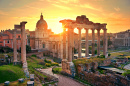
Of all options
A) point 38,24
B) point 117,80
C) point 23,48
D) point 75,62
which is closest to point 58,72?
point 75,62

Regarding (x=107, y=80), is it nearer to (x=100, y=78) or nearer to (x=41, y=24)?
(x=100, y=78)

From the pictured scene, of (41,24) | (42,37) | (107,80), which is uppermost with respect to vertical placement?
(41,24)

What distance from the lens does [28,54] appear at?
119ft

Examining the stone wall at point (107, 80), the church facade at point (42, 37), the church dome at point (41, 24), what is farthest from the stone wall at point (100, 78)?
the church dome at point (41, 24)

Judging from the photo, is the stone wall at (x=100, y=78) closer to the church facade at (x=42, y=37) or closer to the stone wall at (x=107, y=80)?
the stone wall at (x=107, y=80)

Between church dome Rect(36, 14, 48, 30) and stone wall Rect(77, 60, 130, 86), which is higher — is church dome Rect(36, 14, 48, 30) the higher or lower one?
the higher one

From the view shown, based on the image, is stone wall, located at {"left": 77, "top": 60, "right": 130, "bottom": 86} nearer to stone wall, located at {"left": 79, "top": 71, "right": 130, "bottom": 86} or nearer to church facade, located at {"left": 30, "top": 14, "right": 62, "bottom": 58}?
stone wall, located at {"left": 79, "top": 71, "right": 130, "bottom": 86}

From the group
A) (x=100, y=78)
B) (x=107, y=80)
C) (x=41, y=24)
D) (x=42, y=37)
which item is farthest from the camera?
(x=41, y=24)

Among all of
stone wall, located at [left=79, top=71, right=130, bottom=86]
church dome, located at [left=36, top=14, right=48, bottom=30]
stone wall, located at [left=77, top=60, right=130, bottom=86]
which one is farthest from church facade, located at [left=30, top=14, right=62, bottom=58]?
stone wall, located at [left=79, top=71, right=130, bottom=86]

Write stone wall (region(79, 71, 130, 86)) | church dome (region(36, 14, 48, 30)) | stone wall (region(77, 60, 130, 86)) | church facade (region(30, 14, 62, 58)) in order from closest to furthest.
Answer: stone wall (region(79, 71, 130, 86))
stone wall (region(77, 60, 130, 86))
church facade (region(30, 14, 62, 58))
church dome (region(36, 14, 48, 30))

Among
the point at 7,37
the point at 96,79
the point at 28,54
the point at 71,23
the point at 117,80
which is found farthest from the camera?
the point at 7,37

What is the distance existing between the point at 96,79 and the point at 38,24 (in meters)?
36.5

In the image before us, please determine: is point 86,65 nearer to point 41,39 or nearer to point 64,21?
point 64,21

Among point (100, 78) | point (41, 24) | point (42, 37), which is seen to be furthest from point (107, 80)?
point (41, 24)
